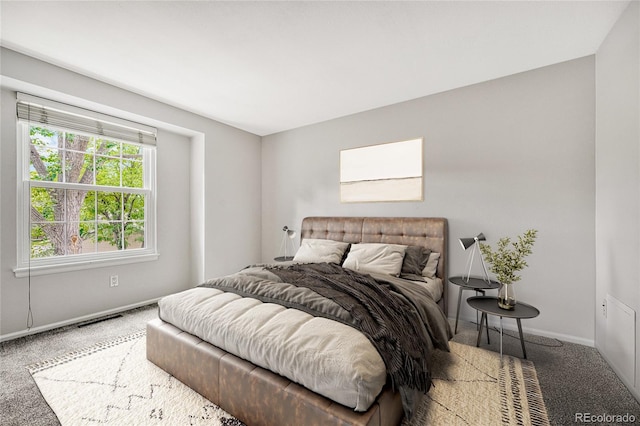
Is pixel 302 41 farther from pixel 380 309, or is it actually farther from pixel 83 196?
pixel 83 196

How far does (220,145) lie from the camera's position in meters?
4.05

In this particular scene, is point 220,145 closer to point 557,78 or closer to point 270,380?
point 270,380

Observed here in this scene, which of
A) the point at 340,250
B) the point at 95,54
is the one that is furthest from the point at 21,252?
the point at 340,250

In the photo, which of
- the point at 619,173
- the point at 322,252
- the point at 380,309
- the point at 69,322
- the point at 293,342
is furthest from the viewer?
the point at 322,252

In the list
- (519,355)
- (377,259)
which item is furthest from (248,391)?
(519,355)

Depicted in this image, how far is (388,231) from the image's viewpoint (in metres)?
3.29

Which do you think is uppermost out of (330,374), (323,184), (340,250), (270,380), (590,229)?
(323,184)

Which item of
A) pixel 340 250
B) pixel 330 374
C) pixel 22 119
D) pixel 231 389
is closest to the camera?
pixel 330 374

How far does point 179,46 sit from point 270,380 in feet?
8.38

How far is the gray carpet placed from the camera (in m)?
1.58

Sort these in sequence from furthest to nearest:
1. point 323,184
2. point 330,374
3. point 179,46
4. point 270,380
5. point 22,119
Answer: point 323,184, point 22,119, point 179,46, point 270,380, point 330,374

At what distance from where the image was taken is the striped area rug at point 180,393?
1.52 meters

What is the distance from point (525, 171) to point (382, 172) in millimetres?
1495

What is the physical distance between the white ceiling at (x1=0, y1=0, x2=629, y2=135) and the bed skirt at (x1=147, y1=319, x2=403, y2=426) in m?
2.25
